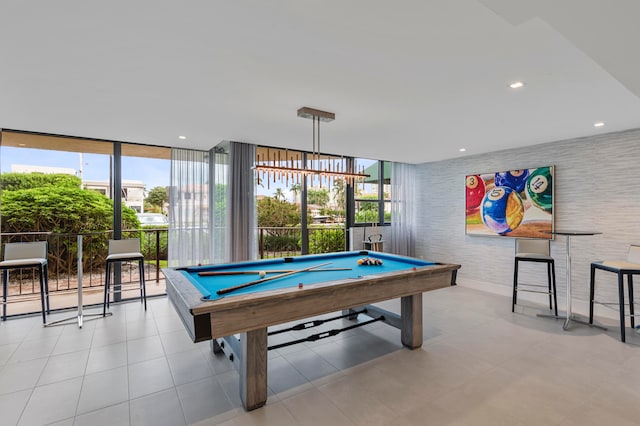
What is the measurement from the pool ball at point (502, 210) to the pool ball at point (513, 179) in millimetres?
68

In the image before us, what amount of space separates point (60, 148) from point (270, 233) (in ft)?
12.9

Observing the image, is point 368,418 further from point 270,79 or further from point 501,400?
point 270,79

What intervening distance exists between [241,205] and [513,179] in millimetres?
4403

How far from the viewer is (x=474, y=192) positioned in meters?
5.52

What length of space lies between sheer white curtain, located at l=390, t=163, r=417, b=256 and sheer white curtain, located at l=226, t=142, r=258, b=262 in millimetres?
3065

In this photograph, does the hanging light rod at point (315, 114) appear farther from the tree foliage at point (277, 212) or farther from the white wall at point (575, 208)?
the tree foliage at point (277, 212)

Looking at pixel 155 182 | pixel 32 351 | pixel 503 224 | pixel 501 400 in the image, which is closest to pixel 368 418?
pixel 501 400

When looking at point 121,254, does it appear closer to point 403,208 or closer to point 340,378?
point 340,378

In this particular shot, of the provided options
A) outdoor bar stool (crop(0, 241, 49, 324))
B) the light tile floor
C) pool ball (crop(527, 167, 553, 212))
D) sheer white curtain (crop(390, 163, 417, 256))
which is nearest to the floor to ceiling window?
outdoor bar stool (crop(0, 241, 49, 324))

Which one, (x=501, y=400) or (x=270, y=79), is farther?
(x=270, y=79)

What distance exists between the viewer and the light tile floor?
6.79 ft

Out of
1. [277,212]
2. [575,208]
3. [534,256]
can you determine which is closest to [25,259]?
[277,212]

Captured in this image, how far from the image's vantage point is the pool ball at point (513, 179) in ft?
15.9

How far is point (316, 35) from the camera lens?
179 centimetres
